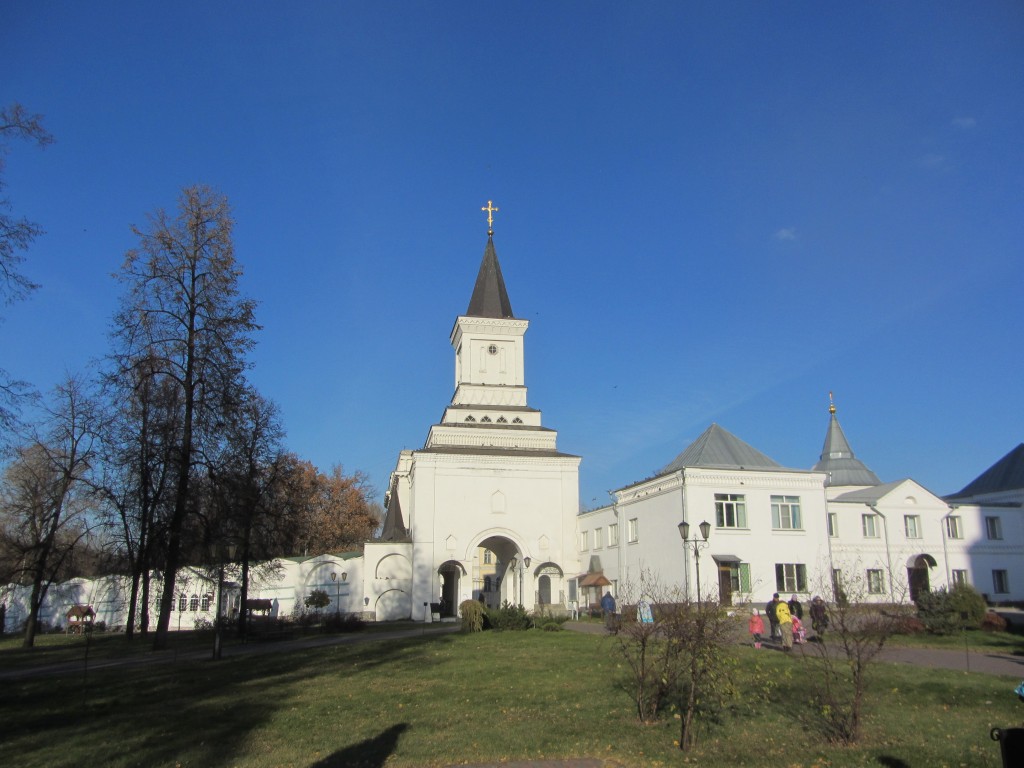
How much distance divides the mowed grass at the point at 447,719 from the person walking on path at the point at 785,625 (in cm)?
169

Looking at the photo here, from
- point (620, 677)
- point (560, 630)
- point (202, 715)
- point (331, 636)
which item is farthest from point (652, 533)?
point (202, 715)

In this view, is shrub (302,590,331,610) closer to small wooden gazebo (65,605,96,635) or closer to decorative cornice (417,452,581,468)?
decorative cornice (417,452,581,468)

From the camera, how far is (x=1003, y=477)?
145 feet

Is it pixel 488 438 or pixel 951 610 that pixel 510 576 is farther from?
pixel 951 610

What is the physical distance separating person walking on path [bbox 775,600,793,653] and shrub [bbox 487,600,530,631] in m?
9.36

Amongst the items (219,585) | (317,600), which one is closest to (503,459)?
(317,600)

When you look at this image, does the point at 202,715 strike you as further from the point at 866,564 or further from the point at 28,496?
the point at 866,564

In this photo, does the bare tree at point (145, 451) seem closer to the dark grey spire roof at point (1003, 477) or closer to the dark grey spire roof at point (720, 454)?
the dark grey spire roof at point (720, 454)

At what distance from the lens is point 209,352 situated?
2322 cm

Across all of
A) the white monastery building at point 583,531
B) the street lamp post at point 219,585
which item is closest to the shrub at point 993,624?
the white monastery building at point 583,531

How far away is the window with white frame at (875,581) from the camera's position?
35.7m

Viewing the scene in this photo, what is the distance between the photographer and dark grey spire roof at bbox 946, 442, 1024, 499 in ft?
141

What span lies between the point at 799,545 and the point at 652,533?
6.48m

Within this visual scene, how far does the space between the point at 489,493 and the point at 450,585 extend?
9259mm
